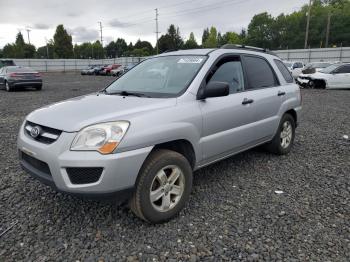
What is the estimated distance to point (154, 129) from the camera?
3.03 metres

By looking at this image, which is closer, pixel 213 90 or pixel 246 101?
pixel 213 90

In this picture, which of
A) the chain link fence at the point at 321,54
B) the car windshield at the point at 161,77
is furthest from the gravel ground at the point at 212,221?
the chain link fence at the point at 321,54


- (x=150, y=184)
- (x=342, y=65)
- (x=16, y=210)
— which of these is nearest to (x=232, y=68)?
(x=150, y=184)

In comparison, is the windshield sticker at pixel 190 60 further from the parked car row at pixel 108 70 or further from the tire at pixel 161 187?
the parked car row at pixel 108 70

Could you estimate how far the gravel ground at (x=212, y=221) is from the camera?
2797 mm

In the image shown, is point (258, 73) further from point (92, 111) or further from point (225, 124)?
point (92, 111)

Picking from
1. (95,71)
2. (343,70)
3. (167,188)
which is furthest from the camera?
(95,71)

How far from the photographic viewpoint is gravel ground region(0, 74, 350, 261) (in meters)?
2.80

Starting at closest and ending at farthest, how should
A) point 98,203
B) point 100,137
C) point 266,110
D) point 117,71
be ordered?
point 100,137
point 98,203
point 266,110
point 117,71

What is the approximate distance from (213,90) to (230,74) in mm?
842

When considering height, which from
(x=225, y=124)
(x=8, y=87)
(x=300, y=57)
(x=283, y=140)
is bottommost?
(x=8, y=87)

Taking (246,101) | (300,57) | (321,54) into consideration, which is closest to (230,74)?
(246,101)

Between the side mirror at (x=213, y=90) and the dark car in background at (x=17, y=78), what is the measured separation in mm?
15664

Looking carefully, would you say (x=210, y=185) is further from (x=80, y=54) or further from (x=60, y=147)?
(x=80, y=54)
